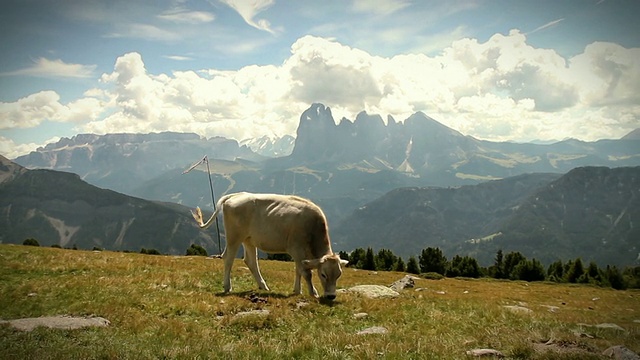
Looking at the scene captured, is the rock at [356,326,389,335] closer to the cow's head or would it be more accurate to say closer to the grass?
→ the grass

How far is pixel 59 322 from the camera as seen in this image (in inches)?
424

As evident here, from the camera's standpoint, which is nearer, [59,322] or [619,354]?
[619,354]

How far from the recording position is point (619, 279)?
77250 mm

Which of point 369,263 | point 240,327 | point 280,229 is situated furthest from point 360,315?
point 369,263

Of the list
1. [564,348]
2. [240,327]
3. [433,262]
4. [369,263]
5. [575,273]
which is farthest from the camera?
[433,262]

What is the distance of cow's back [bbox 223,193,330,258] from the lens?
57.9ft

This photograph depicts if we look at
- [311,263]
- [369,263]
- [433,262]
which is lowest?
[433,262]

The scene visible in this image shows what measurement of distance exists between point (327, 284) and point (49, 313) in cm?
919

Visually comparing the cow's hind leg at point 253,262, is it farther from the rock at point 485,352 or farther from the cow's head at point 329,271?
the rock at point 485,352

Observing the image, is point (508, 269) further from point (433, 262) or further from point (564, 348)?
point (564, 348)

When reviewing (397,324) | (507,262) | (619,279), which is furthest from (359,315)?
(507,262)

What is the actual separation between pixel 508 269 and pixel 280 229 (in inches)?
3907

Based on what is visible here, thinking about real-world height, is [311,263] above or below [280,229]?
below

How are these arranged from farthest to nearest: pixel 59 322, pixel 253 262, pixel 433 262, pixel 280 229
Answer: pixel 433 262
pixel 253 262
pixel 280 229
pixel 59 322
